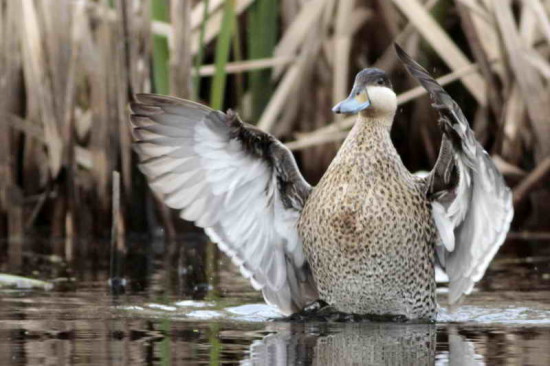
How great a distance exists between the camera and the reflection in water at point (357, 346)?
4332 millimetres

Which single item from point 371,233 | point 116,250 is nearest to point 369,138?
point 371,233

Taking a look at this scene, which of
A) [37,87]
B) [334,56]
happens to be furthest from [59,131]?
[334,56]

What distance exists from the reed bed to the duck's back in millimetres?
2709

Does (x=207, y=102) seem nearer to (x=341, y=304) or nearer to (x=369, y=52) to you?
(x=369, y=52)

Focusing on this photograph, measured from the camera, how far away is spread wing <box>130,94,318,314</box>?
587 cm

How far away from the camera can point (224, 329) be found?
5.26 metres

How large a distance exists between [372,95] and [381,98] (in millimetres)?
63

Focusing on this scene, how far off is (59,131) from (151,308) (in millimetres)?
3165

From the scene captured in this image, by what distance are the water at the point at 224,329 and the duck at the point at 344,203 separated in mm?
255

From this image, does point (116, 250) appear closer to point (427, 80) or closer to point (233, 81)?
point (427, 80)

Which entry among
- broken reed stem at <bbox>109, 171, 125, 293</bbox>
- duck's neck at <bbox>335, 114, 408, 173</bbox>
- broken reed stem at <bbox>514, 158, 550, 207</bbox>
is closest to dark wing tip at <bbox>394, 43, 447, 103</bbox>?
duck's neck at <bbox>335, 114, 408, 173</bbox>

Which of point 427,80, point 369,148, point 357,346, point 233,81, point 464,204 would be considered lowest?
point 357,346

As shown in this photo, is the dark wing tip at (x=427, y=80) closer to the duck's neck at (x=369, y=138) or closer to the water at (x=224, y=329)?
the duck's neck at (x=369, y=138)

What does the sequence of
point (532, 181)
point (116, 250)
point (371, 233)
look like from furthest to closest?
point (532, 181) < point (116, 250) < point (371, 233)
